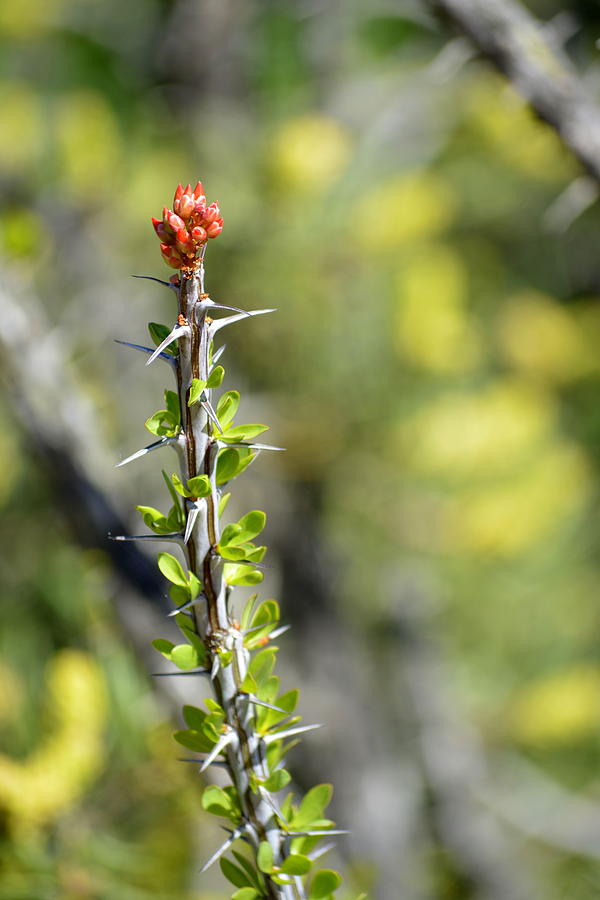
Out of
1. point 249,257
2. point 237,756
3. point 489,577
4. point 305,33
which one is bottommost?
point 489,577

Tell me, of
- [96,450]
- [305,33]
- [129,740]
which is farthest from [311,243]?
[305,33]

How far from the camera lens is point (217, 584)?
Answer: 0.73ft

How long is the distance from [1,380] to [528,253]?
1.01 metres

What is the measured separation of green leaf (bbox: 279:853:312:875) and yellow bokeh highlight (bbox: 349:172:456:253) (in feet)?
2.39

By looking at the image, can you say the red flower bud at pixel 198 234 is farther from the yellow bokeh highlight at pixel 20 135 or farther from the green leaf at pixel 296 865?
the yellow bokeh highlight at pixel 20 135

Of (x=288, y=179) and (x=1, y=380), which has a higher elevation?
(x=288, y=179)

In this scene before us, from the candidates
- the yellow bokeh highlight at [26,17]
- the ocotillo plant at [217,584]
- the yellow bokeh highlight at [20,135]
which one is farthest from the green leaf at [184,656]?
the yellow bokeh highlight at [26,17]

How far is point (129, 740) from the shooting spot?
1.70ft

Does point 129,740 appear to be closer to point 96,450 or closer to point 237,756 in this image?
point 96,450

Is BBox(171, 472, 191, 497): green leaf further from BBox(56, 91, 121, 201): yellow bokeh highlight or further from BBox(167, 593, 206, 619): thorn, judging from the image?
BBox(56, 91, 121, 201): yellow bokeh highlight

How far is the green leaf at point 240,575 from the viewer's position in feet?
0.71

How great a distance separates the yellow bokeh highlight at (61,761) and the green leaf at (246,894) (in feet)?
0.81

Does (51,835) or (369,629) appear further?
(369,629)

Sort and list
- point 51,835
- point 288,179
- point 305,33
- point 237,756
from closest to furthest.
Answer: point 237,756, point 51,835, point 288,179, point 305,33
